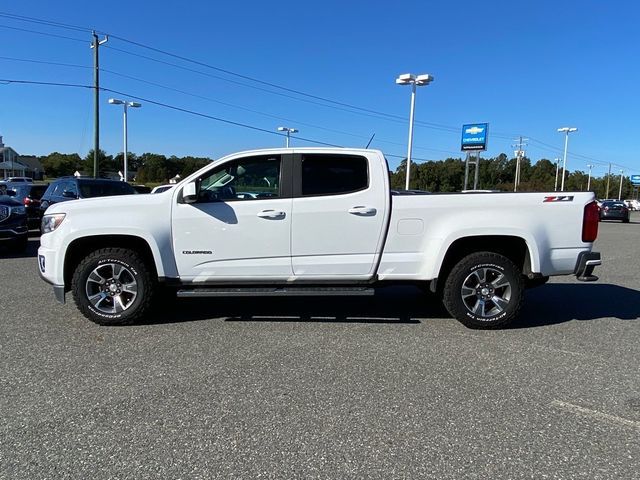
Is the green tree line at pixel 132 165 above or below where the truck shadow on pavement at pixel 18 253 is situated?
above

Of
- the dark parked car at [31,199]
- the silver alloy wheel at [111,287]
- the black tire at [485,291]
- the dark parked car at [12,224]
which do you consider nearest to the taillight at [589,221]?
the black tire at [485,291]

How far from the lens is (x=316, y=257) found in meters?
5.42

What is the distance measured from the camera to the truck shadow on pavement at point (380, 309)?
587cm

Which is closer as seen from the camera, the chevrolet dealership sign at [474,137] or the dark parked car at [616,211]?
the dark parked car at [616,211]

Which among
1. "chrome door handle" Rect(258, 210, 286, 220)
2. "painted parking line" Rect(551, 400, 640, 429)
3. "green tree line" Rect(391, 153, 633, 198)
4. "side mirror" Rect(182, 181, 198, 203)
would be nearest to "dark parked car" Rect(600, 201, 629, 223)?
"green tree line" Rect(391, 153, 633, 198)

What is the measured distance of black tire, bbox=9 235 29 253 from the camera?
11144mm

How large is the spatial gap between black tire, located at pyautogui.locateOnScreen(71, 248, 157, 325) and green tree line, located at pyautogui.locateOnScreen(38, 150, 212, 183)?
57.9 meters

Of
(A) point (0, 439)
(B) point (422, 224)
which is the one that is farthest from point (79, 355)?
(B) point (422, 224)

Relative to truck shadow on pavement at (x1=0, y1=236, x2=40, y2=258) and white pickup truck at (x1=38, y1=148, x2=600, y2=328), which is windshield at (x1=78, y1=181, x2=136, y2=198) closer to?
truck shadow on pavement at (x1=0, y1=236, x2=40, y2=258)

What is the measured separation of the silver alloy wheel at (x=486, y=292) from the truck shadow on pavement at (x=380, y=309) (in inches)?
19.1

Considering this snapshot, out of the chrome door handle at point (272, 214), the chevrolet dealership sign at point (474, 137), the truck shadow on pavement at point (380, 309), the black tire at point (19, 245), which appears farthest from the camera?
the chevrolet dealership sign at point (474, 137)

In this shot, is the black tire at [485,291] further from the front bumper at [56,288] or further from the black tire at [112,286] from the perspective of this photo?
the front bumper at [56,288]

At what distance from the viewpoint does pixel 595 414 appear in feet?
11.5

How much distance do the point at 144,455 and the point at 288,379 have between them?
1.38 meters
